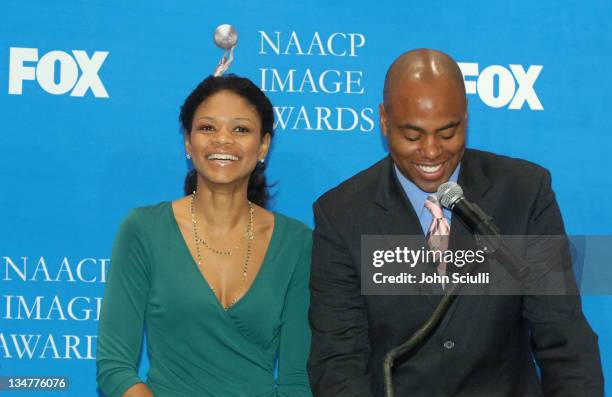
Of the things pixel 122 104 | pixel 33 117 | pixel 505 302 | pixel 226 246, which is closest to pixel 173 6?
pixel 122 104

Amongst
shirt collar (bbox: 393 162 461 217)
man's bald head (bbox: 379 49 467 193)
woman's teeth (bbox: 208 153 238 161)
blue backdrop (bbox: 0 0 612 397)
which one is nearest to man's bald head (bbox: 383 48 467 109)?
man's bald head (bbox: 379 49 467 193)

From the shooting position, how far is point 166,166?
10.1 feet

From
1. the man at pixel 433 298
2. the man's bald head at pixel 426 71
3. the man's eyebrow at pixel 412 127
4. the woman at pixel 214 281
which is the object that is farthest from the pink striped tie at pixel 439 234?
the woman at pixel 214 281

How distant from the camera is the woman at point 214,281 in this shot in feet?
8.56

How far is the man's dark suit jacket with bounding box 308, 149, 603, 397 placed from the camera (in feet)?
7.54

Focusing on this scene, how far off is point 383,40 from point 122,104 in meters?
0.90

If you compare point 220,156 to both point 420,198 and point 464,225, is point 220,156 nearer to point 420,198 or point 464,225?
point 420,198

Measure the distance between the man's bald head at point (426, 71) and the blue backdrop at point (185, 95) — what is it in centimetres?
76

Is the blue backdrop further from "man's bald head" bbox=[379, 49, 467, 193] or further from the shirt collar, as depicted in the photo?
"man's bald head" bbox=[379, 49, 467, 193]

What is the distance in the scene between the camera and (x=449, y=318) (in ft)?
7.68

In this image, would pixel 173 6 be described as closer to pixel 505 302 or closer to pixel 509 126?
pixel 509 126

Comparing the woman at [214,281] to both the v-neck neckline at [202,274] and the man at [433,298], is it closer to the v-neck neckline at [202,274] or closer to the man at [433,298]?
the v-neck neckline at [202,274]

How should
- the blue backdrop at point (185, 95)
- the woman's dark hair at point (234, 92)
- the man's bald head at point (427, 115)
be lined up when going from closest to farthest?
the man's bald head at point (427, 115) → the woman's dark hair at point (234, 92) → the blue backdrop at point (185, 95)

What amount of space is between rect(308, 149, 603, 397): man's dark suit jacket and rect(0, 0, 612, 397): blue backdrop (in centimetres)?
69
